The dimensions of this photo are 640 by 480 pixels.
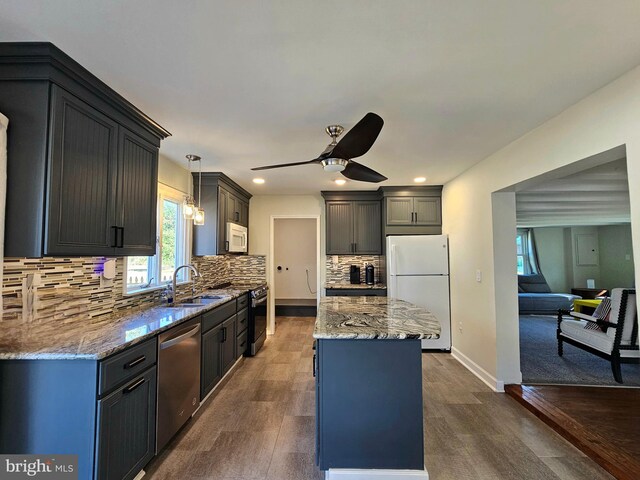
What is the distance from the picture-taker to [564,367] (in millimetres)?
3398

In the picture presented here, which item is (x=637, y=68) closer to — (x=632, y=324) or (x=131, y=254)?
(x=632, y=324)

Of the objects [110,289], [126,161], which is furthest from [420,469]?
[126,161]

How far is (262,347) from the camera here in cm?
430

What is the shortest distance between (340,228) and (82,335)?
361 cm

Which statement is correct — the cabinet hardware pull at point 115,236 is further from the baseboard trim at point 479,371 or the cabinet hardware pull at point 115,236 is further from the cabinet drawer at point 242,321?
the baseboard trim at point 479,371

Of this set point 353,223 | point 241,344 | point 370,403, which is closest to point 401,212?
point 353,223

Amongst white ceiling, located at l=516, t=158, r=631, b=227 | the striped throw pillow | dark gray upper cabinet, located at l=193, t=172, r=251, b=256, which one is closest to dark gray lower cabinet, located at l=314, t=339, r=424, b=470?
white ceiling, located at l=516, t=158, r=631, b=227

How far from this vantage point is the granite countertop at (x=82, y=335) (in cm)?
141

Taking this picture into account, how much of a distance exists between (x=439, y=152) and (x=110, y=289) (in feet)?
10.5

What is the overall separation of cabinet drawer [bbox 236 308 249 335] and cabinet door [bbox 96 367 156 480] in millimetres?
1691

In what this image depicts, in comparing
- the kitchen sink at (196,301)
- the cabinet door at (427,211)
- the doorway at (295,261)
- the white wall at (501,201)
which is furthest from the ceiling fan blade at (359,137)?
the doorway at (295,261)

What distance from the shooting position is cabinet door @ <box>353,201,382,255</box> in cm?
477

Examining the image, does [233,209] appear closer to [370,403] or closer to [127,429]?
[127,429]

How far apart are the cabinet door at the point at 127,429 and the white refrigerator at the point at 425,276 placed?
3.13 m
